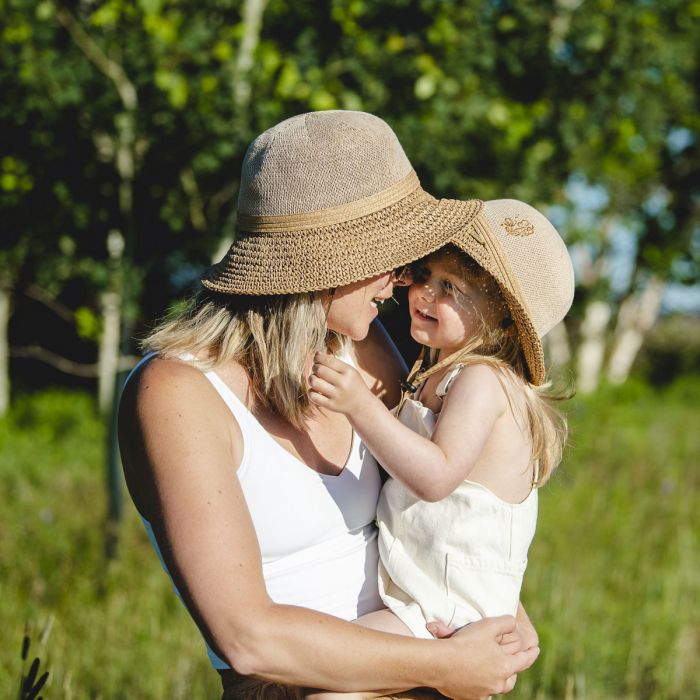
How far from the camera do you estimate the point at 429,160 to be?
4168mm

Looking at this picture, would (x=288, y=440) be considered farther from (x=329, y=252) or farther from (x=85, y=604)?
(x=85, y=604)

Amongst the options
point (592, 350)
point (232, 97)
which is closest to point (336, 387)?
point (232, 97)

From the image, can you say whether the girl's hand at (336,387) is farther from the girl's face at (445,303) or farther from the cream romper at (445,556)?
the girl's face at (445,303)

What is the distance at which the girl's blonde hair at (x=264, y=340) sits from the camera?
176cm

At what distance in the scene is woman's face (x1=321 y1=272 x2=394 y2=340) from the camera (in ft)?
6.03

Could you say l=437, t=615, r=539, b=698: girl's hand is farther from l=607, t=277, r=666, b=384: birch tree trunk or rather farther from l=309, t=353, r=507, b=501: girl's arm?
l=607, t=277, r=666, b=384: birch tree trunk

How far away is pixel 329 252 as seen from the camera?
1.73 meters

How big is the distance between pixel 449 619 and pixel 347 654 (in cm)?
40

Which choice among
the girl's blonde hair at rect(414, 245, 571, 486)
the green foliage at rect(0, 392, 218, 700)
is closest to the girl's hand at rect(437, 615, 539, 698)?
the girl's blonde hair at rect(414, 245, 571, 486)

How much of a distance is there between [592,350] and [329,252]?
1112 cm

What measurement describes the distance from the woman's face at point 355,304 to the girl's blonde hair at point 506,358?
0.21 meters

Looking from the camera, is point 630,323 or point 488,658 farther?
point 630,323

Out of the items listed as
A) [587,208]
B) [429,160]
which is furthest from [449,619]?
[587,208]

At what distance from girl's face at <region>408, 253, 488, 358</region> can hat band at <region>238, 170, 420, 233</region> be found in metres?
0.26
